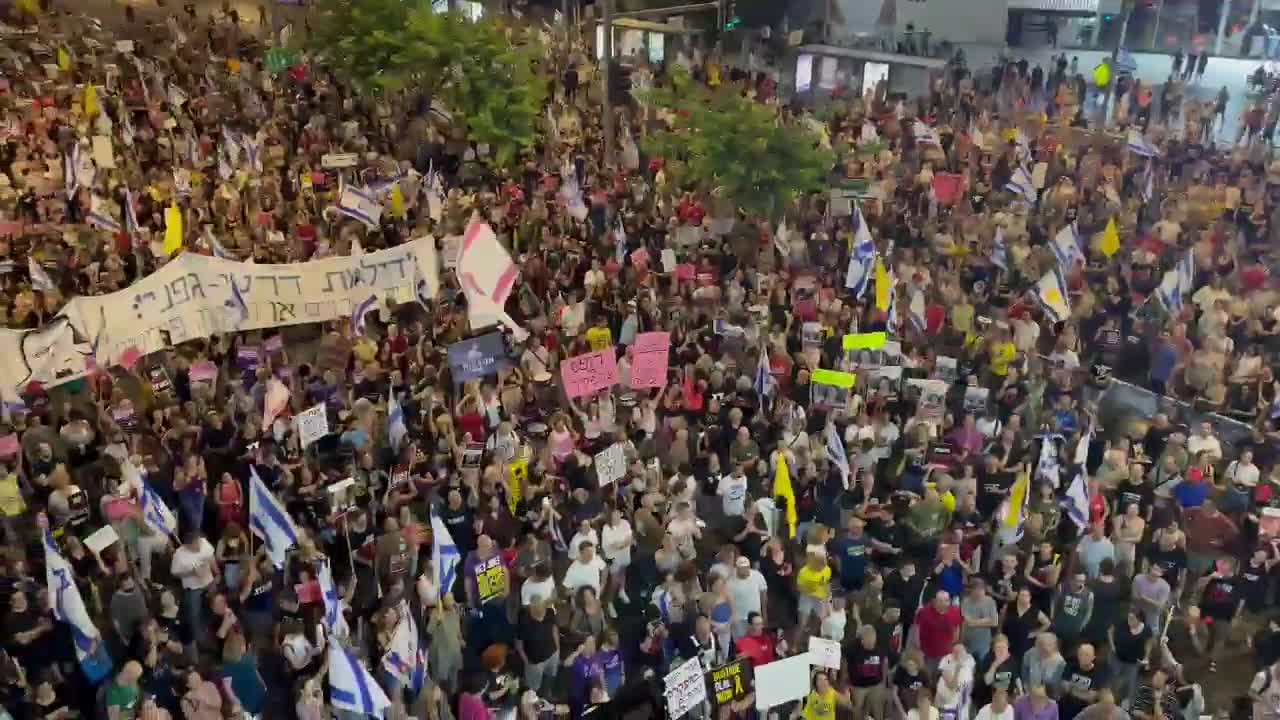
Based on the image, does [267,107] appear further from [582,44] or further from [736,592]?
[736,592]

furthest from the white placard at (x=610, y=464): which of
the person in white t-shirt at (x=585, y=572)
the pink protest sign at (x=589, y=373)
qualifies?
the person in white t-shirt at (x=585, y=572)

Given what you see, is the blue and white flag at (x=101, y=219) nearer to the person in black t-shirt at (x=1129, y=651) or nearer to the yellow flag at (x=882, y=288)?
the yellow flag at (x=882, y=288)

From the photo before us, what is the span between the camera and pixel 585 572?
9.77m

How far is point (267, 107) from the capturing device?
25578mm

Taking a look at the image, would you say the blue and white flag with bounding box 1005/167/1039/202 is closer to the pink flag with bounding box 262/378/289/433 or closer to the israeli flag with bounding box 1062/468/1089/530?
the israeli flag with bounding box 1062/468/1089/530

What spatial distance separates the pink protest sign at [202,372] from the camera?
1248 centimetres

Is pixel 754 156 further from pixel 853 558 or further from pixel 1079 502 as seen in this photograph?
pixel 853 558

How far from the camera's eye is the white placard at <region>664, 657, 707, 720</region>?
851 centimetres

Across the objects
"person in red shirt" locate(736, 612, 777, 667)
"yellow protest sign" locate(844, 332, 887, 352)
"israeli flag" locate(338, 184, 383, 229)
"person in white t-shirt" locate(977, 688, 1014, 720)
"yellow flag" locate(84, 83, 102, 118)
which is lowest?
"person in white t-shirt" locate(977, 688, 1014, 720)

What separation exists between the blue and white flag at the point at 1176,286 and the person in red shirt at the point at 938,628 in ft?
23.5

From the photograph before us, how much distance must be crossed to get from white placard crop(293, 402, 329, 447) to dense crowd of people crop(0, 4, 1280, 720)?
0.47 feet

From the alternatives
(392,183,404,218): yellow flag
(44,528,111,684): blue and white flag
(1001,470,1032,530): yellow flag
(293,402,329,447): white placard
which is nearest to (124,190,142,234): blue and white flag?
(392,183,404,218): yellow flag

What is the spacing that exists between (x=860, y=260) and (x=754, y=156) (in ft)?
14.0

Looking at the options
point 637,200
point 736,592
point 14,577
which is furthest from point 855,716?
point 637,200
